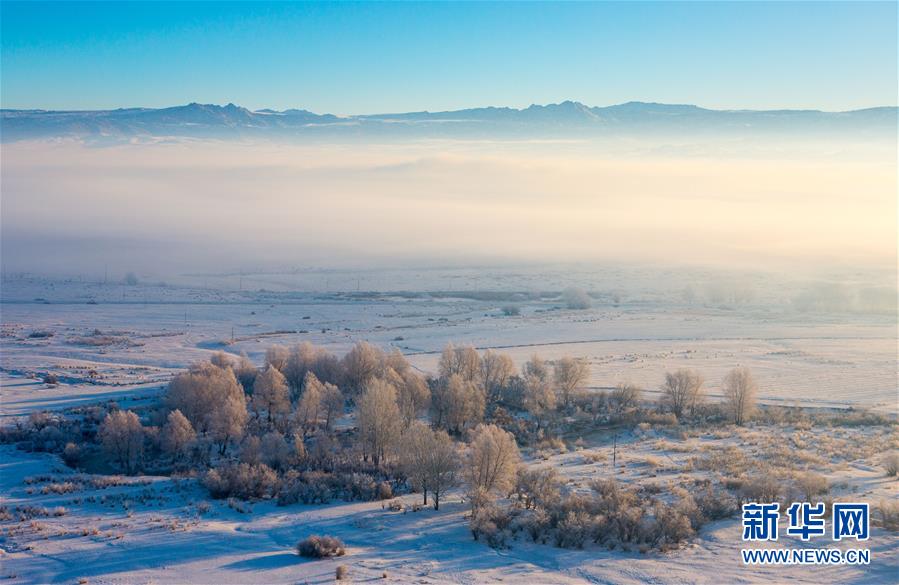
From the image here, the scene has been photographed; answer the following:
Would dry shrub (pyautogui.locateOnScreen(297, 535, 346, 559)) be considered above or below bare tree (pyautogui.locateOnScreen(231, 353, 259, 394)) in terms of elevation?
above

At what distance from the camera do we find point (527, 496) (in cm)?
2491

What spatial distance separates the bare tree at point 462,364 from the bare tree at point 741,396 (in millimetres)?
13336

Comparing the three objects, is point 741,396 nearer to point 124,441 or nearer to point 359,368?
point 359,368

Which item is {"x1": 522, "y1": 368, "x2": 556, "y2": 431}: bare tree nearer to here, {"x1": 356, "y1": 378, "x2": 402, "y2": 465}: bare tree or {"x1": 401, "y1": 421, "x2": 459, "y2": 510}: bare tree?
{"x1": 356, "y1": 378, "x2": 402, "y2": 465}: bare tree

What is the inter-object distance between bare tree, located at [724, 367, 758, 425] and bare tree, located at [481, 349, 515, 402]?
38.5 feet

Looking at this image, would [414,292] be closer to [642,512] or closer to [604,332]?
[604,332]

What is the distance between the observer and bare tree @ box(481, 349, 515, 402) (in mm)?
43594

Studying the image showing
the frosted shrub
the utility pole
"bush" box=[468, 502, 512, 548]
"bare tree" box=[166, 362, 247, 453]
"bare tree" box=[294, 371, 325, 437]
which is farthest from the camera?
"bare tree" box=[294, 371, 325, 437]

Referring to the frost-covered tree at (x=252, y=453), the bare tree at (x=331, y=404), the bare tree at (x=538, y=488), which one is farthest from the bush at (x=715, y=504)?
the bare tree at (x=331, y=404)

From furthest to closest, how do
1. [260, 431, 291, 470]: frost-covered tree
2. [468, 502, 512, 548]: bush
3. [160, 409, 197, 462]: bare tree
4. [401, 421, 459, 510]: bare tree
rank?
[160, 409, 197, 462]: bare tree → [260, 431, 291, 470]: frost-covered tree → [401, 421, 459, 510]: bare tree → [468, 502, 512, 548]: bush

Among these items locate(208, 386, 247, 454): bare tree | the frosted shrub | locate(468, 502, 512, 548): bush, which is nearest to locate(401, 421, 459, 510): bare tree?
locate(468, 502, 512, 548): bush

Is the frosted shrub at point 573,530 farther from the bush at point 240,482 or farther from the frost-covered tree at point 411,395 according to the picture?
the frost-covered tree at point 411,395

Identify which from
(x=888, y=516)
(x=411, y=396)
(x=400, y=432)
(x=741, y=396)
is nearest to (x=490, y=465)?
(x=400, y=432)

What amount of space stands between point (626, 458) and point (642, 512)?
8142 mm
